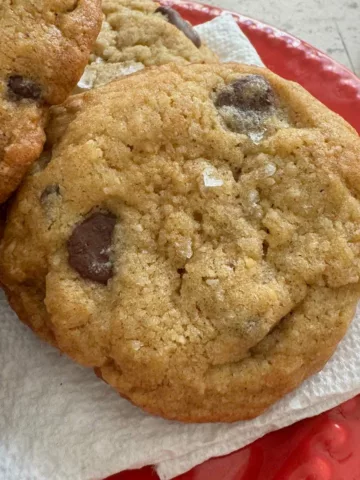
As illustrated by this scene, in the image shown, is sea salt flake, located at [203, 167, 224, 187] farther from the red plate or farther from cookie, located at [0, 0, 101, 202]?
the red plate

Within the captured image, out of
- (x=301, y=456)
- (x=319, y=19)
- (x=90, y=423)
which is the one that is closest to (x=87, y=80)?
(x=90, y=423)

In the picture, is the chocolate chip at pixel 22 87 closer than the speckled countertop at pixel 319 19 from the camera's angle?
Yes

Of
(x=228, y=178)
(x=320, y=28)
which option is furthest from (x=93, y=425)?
(x=320, y=28)

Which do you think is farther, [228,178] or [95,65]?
[95,65]

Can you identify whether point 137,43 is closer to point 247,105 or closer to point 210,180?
point 247,105

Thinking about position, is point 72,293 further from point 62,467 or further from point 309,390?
point 309,390

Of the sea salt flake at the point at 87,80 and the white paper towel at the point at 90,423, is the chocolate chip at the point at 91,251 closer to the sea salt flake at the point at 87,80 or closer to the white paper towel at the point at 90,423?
the white paper towel at the point at 90,423

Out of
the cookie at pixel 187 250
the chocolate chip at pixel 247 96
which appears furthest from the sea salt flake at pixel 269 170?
the chocolate chip at pixel 247 96
